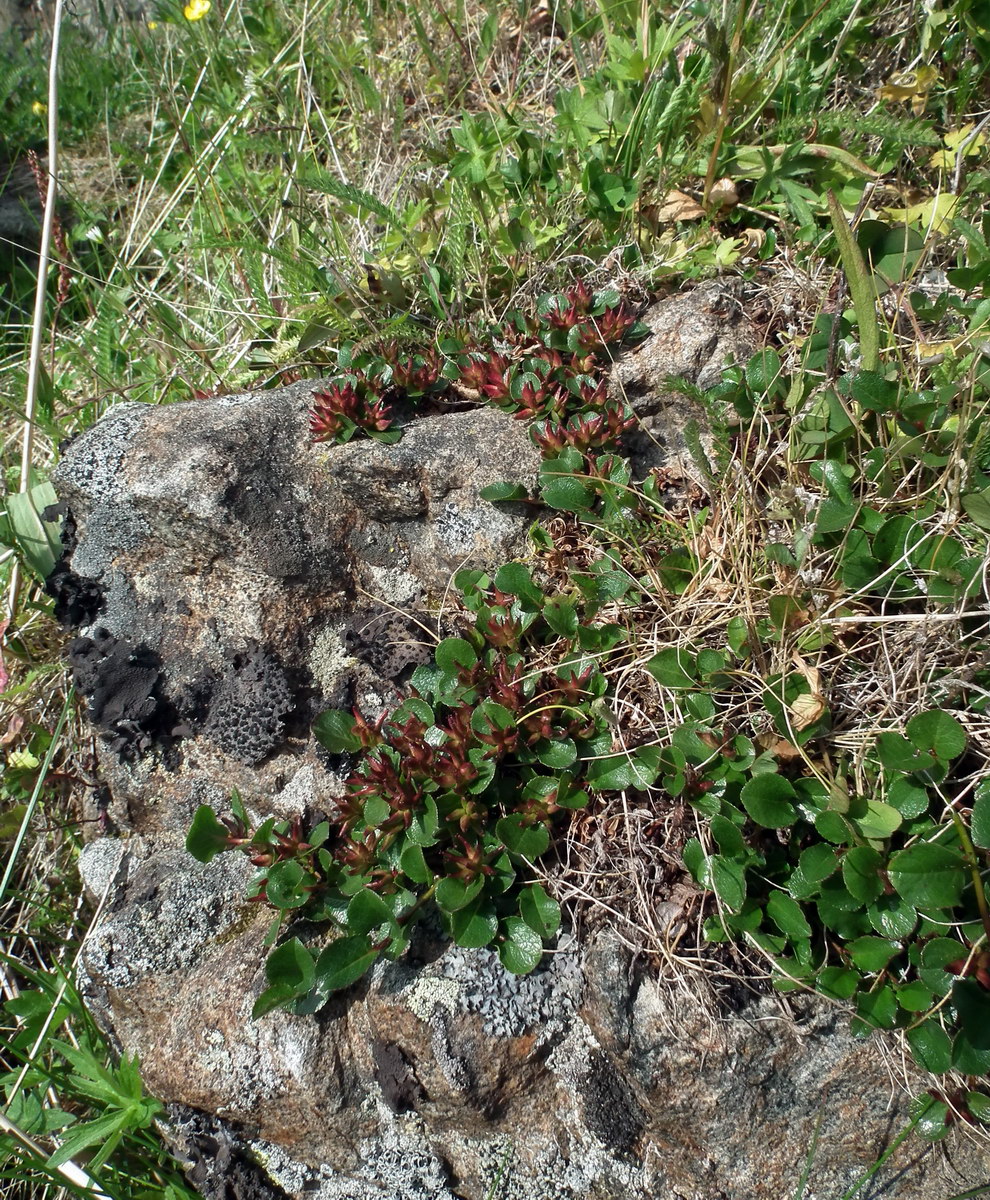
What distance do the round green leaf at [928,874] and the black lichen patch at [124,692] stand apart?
2.13 metres

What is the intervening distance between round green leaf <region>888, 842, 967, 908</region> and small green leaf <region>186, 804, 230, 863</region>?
173 cm

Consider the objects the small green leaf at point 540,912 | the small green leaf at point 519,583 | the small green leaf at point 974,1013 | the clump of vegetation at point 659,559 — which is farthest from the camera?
the small green leaf at point 519,583

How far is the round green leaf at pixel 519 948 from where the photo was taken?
84.6 inches

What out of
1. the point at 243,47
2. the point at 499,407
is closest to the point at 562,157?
the point at 499,407

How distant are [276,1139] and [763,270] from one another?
124 inches

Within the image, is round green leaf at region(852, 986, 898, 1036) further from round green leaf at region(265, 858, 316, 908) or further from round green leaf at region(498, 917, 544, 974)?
→ round green leaf at region(265, 858, 316, 908)

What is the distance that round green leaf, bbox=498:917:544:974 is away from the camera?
7.05 ft

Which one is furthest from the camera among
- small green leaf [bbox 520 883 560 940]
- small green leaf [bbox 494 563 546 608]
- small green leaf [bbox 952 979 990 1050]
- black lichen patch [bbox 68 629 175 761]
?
black lichen patch [bbox 68 629 175 761]

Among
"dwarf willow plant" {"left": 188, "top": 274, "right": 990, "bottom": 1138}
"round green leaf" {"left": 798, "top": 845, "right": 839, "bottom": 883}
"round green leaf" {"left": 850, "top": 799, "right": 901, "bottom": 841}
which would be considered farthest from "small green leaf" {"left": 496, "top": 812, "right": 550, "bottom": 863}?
"round green leaf" {"left": 850, "top": 799, "right": 901, "bottom": 841}

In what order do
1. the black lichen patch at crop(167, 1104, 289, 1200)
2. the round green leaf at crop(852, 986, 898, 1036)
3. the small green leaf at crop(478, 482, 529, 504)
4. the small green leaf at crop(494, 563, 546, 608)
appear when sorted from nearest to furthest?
the round green leaf at crop(852, 986, 898, 1036)
the black lichen patch at crop(167, 1104, 289, 1200)
the small green leaf at crop(494, 563, 546, 608)
the small green leaf at crop(478, 482, 529, 504)

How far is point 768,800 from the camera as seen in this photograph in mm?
2031

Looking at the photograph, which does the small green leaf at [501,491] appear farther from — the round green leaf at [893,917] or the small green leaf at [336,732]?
the round green leaf at [893,917]

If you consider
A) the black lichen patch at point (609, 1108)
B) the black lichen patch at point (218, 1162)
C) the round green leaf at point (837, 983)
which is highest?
the round green leaf at point (837, 983)

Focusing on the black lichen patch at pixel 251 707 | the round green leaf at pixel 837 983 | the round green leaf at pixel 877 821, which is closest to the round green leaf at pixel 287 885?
the black lichen patch at pixel 251 707
